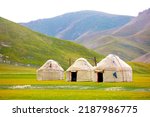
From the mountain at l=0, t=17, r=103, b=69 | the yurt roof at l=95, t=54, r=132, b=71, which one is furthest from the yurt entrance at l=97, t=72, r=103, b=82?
the mountain at l=0, t=17, r=103, b=69

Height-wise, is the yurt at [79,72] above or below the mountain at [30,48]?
below

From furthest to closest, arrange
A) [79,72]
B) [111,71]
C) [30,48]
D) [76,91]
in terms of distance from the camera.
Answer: [30,48]
[79,72]
[111,71]
[76,91]

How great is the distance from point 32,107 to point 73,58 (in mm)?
145632

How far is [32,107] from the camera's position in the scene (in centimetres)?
2478

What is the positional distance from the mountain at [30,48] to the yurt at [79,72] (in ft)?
275

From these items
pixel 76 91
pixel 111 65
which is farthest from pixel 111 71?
pixel 76 91

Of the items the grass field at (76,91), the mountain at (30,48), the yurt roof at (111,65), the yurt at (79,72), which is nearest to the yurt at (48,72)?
the yurt at (79,72)

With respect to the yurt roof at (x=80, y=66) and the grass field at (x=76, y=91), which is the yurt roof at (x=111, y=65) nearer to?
Result: the yurt roof at (x=80, y=66)

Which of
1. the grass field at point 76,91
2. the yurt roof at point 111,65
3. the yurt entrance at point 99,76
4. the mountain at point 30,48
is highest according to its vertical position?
the mountain at point 30,48

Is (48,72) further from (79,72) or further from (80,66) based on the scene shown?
(79,72)

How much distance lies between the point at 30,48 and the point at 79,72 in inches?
4241

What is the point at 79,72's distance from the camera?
192 ft

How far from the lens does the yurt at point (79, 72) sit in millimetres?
58688

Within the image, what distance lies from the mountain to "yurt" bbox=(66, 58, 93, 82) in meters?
83.8
